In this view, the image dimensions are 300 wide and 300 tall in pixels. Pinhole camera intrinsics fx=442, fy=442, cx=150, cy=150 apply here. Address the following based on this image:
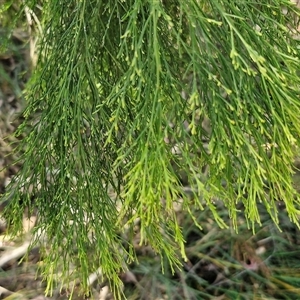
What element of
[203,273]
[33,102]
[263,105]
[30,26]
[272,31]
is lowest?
[203,273]

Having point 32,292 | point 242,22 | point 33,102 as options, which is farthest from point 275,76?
point 32,292

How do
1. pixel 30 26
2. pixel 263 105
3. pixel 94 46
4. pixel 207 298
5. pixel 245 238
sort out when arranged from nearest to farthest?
pixel 263 105, pixel 94 46, pixel 207 298, pixel 245 238, pixel 30 26

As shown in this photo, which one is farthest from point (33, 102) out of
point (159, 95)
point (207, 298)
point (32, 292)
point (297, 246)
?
point (297, 246)

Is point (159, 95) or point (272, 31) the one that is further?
point (272, 31)

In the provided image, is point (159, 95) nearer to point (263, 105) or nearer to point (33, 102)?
point (263, 105)

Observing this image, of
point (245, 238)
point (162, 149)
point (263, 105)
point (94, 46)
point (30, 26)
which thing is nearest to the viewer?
point (162, 149)

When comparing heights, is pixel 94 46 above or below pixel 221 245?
above
